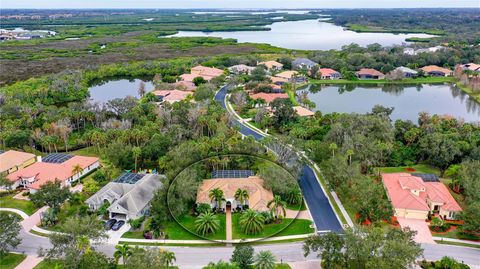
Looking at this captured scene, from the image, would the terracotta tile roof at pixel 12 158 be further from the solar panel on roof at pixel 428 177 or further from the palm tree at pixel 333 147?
the solar panel on roof at pixel 428 177

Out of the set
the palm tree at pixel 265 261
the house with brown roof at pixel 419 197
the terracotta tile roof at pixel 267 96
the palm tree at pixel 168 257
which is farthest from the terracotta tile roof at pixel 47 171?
the terracotta tile roof at pixel 267 96

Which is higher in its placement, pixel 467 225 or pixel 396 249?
pixel 396 249

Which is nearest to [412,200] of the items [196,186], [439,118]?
[196,186]

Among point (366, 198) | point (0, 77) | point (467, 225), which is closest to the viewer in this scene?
point (467, 225)

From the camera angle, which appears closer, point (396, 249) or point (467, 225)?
point (396, 249)

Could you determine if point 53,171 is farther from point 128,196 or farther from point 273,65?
point 273,65

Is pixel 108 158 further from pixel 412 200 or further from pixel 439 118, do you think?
pixel 439 118

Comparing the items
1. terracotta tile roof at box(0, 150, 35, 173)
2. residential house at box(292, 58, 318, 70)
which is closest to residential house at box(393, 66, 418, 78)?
residential house at box(292, 58, 318, 70)

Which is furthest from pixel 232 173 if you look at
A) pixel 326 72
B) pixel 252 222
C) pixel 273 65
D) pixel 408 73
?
pixel 408 73
